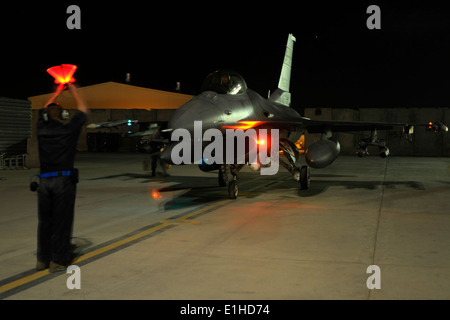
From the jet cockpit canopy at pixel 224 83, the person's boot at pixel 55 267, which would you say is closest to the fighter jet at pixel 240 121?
the jet cockpit canopy at pixel 224 83

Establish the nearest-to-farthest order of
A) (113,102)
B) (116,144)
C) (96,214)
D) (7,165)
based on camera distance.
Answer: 1. (96,214)
2. (7,165)
3. (116,144)
4. (113,102)

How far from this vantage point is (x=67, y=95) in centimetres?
4628

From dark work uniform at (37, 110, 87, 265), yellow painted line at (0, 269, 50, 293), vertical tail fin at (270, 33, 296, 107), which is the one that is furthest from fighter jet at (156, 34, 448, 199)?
yellow painted line at (0, 269, 50, 293)

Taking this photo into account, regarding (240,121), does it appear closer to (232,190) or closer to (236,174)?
(236,174)

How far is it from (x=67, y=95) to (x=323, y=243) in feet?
142

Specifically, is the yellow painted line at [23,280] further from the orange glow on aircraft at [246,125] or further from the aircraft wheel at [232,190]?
the aircraft wheel at [232,190]

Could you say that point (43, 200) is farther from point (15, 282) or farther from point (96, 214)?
point (96, 214)

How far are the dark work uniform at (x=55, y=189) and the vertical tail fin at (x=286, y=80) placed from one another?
1249cm

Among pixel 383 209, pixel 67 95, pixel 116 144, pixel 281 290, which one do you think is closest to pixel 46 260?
pixel 281 290

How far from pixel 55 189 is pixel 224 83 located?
680 cm

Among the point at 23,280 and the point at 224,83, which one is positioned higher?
the point at 224,83

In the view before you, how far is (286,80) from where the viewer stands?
62.4 feet

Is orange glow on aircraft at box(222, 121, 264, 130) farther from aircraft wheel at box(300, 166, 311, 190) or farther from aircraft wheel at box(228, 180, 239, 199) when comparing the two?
aircraft wheel at box(300, 166, 311, 190)

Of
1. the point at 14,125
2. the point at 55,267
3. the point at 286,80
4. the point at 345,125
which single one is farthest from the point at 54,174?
the point at 14,125
